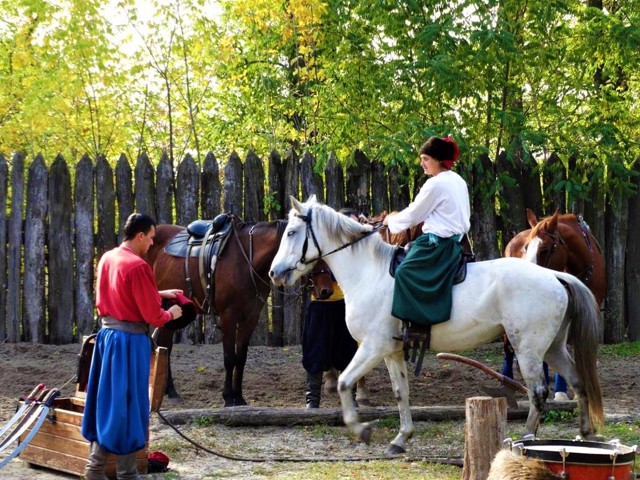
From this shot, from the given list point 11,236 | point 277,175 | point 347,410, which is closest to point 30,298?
point 11,236

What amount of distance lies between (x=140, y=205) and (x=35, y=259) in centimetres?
147

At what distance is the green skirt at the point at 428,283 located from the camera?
731 cm

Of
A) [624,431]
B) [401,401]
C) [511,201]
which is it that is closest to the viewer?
[401,401]

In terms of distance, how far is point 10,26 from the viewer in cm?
1560

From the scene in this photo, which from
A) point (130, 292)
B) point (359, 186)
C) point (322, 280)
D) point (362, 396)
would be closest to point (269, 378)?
point (362, 396)

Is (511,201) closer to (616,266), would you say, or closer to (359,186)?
(616,266)

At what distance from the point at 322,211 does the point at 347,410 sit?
1.65 meters

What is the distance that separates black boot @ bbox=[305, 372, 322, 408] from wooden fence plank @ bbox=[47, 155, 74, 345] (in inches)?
163

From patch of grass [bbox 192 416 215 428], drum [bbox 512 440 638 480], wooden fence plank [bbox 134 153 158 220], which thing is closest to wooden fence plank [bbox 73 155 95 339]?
wooden fence plank [bbox 134 153 158 220]

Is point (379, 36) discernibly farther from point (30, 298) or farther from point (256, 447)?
point (256, 447)

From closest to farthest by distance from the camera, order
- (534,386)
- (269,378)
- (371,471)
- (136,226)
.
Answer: (136,226) < (371,471) < (534,386) < (269,378)

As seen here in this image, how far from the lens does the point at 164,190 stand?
460 inches

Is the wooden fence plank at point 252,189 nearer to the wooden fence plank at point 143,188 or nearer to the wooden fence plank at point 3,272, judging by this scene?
the wooden fence plank at point 143,188

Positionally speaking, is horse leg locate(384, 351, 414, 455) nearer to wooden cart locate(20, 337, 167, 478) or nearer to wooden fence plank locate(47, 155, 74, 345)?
wooden cart locate(20, 337, 167, 478)
